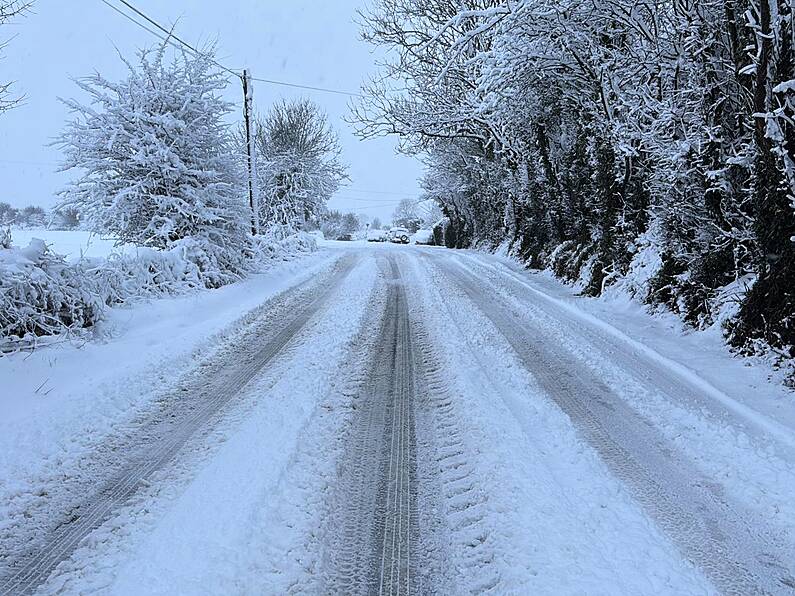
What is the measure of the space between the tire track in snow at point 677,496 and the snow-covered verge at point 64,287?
559 cm

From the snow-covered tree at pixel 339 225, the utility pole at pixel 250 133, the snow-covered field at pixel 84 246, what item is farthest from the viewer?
the snow-covered tree at pixel 339 225

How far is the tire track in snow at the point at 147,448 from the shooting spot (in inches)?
92.0

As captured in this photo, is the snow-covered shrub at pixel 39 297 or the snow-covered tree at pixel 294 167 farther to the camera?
the snow-covered tree at pixel 294 167

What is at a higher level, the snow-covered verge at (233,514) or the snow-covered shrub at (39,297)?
the snow-covered shrub at (39,297)

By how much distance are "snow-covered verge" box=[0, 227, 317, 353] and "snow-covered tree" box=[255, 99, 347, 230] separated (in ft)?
68.9

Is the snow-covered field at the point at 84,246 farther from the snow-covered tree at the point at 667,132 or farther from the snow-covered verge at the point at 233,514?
the snow-covered tree at the point at 667,132

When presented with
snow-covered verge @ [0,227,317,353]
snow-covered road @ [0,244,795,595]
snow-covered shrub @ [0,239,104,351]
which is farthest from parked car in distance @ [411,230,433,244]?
snow-covered road @ [0,244,795,595]

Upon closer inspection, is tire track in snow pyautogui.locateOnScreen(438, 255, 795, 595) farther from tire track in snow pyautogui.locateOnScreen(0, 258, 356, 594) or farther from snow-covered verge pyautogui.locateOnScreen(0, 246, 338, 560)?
snow-covered verge pyautogui.locateOnScreen(0, 246, 338, 560)

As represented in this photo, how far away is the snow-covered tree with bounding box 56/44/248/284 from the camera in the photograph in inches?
397

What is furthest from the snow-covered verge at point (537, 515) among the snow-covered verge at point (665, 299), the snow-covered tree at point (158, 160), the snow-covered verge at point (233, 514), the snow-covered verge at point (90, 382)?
the snow-covered tree at point (158, 160)

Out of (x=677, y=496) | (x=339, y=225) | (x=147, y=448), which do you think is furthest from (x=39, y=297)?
(x=339, y=225)

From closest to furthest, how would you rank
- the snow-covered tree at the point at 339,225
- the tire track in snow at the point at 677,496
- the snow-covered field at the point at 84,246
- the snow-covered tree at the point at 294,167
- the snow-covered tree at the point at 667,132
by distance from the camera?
the tire track in snow at the point at 677,496
the snow-covered tree at the point at 667,132
the snow-covered field at the point at 84,246
the snow-covered tree at the point at 294,167
the snow-covered tree at the point at 339,225

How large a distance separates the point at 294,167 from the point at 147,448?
95.6 ft

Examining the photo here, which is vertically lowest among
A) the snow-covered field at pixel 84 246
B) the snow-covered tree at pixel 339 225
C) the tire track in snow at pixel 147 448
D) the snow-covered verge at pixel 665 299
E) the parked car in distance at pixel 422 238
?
the tire track in snow at pixel 147 448
